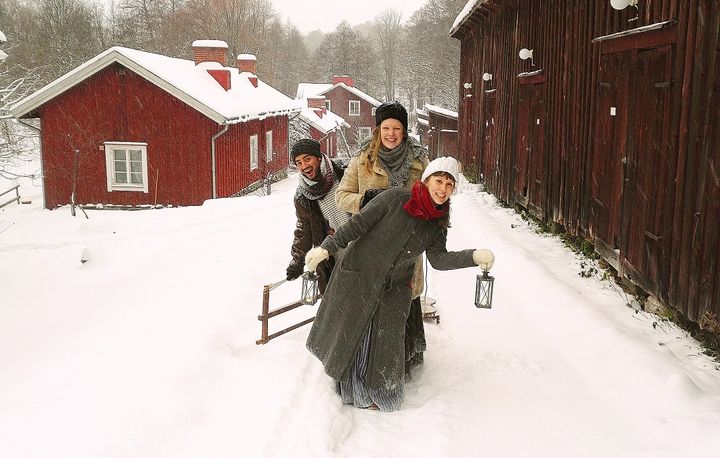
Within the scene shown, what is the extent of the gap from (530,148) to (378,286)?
7.18 m

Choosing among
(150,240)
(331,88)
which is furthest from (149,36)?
(150,240)

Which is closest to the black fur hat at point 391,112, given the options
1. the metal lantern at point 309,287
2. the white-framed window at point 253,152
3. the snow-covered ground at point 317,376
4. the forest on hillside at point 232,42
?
the metal lantern at point 309,287

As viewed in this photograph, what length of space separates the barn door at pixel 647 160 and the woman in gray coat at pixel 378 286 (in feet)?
7.97

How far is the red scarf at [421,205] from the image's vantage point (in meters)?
3.83

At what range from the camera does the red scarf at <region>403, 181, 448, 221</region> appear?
3.83 metres

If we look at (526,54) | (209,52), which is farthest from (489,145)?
(209,52)

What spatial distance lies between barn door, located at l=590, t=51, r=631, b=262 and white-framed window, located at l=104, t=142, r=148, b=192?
13832 mm

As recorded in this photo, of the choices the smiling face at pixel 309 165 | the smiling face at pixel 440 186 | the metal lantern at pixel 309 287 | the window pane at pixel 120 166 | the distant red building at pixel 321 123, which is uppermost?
the distant red building at pixel 321 123

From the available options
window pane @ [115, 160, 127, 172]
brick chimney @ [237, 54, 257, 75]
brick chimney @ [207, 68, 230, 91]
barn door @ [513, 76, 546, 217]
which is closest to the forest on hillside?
brick chimney @ [237, 54, 257, 75]

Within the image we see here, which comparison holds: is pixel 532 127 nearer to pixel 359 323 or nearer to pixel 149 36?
pixel 359 323

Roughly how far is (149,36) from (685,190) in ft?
190

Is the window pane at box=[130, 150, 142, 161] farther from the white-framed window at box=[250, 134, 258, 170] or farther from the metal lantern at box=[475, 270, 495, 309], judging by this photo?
the metal lantern at box=[475, 270, 495, 309]

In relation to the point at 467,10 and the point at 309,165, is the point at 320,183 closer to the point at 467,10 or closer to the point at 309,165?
the point at 309,165

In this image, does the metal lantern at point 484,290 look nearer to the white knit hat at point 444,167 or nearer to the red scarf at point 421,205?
the red scarf at point 421,205
